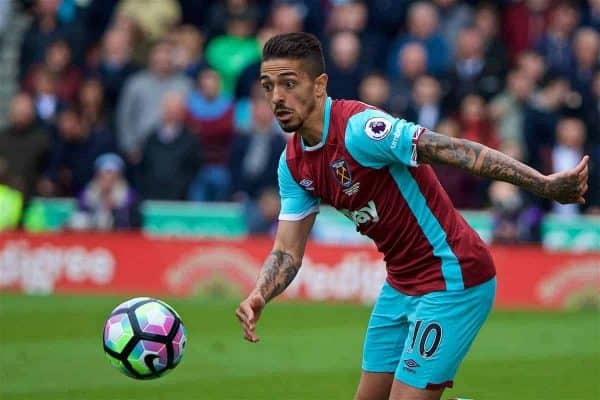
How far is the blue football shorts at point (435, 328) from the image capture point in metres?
6.77

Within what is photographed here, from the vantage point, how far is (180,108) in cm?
1764

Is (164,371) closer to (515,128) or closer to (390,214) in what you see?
(390,214)

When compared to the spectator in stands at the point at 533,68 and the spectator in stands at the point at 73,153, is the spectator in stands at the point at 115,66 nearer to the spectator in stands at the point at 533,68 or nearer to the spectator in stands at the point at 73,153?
the spectator in stands at the point at 73,153

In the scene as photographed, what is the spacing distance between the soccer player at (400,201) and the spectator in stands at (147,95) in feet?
37.9

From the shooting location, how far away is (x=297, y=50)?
6809 mm

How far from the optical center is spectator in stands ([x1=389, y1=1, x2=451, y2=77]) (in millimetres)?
18141

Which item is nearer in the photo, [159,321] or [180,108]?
[159,321]

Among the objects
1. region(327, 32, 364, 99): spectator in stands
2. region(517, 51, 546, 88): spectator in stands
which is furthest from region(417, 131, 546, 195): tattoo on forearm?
region(517, 51, 546, 88): spectator in stands

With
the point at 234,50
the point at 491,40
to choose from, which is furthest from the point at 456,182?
the point at 234,50

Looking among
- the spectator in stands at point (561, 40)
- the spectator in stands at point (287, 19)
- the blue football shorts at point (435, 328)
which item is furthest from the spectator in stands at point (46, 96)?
the blue football shorts at point (435, 328)

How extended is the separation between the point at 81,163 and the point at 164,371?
11336 millimetres

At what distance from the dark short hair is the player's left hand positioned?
1.42m

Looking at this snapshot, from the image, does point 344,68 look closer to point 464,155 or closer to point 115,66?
point 115,66

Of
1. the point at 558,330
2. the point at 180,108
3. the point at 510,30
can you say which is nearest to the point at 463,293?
the point at 558,330
